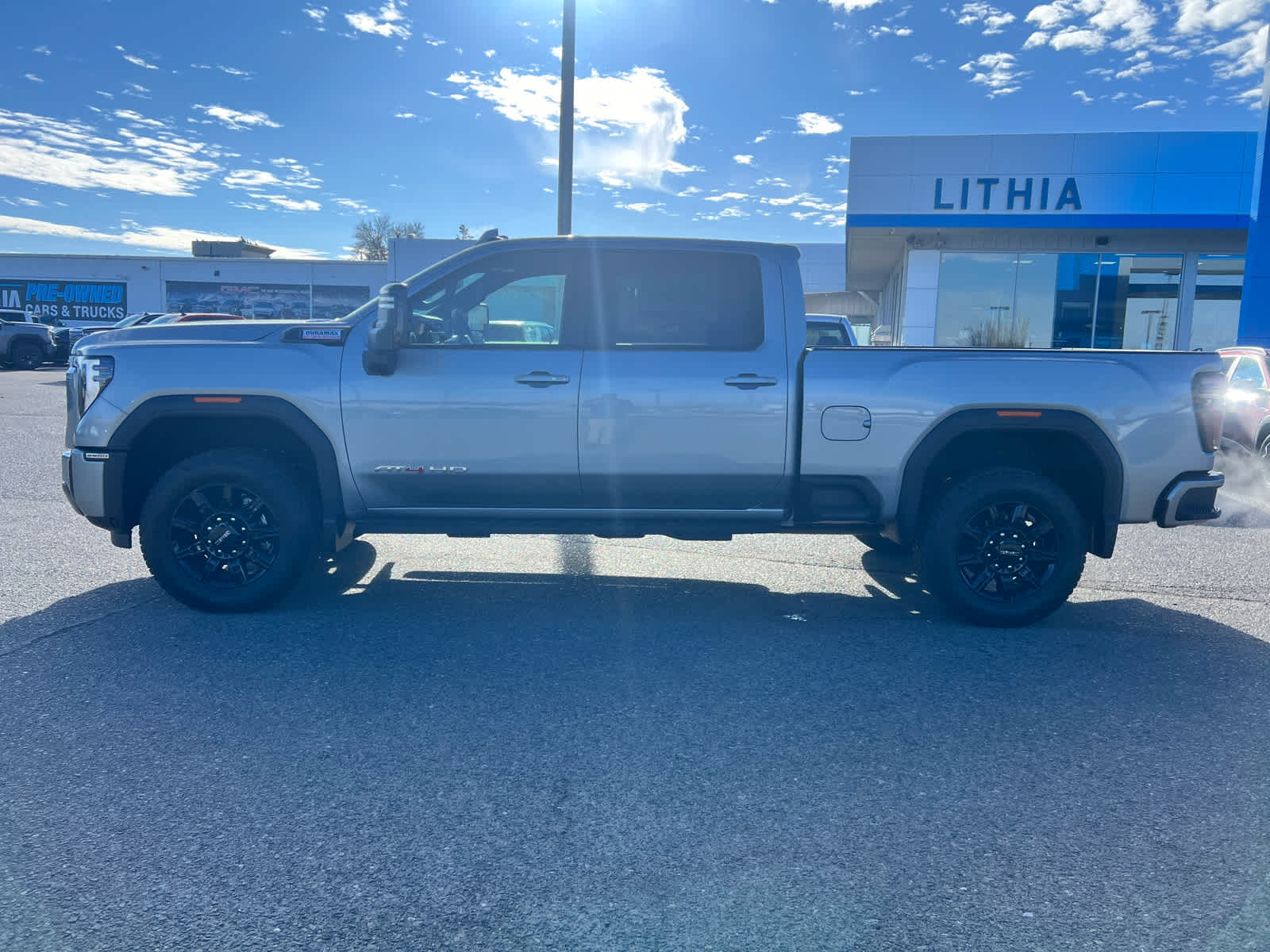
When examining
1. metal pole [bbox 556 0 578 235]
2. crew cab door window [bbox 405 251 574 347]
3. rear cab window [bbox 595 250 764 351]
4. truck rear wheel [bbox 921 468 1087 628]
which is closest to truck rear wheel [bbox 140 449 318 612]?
crew cab door window [bbox 405 251 574 347]

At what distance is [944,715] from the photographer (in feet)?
14.0

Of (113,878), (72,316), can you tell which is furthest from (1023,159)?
(72,316)

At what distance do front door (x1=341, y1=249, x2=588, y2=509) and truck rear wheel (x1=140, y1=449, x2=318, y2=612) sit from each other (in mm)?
447

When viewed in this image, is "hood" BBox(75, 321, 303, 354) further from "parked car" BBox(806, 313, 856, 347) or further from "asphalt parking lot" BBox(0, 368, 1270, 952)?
"parked car" BBox(806, 313, 856, 347)

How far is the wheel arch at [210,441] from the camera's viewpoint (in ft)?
17.8

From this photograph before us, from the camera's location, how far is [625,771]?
3643mm

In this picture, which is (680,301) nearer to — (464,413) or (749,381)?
(749,381)

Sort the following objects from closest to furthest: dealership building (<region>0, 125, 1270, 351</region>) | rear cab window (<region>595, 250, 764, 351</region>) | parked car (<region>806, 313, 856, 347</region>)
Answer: rear cab window (<region>595, 250, 764, 351</region>), parked car (<region>806, 313, 856, 347</region>), dealership building (<region>0, 125, 1270, 351</region>)

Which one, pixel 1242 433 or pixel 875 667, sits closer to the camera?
pixel 875 667

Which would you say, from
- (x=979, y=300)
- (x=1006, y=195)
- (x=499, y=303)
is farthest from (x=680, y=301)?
(x=979, y=300)

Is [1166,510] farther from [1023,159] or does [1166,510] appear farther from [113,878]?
[1023,159]

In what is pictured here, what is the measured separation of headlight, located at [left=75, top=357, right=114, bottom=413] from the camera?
5.45m

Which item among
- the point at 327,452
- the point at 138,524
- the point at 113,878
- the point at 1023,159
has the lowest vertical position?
the point at 113,878

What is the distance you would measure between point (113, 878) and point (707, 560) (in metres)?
4.97
